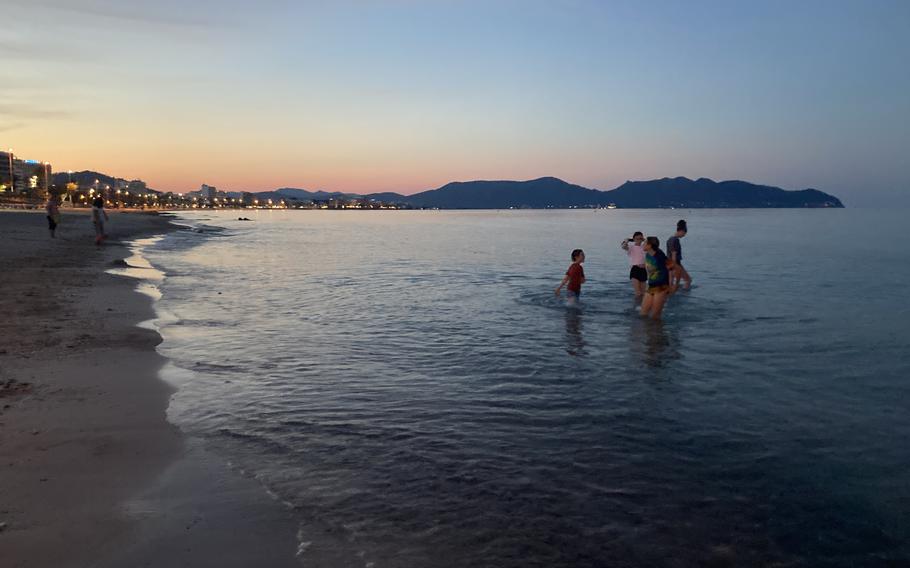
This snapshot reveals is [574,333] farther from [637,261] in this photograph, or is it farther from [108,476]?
[108,476]

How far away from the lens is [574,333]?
1509 centimetres

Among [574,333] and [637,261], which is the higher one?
[637,261]

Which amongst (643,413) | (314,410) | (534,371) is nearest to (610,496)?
(643,413)

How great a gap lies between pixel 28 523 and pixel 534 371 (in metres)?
8.21

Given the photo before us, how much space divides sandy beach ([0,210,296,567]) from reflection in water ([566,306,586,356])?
8174 mm

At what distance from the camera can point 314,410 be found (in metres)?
8.77

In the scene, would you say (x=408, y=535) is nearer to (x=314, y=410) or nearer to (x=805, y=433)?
(x=314, y=410)

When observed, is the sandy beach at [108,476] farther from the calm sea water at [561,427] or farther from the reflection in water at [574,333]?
the reflection in water at [574,333]

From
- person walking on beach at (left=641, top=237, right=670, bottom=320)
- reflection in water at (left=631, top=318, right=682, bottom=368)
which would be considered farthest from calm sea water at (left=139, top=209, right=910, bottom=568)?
person walking on beach at (left=641, top=237, right=670, bottom=320)

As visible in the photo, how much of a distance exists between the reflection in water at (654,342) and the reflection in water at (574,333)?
1.25 meters

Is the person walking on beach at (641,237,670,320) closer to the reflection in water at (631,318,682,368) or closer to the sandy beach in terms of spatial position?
the reflection in water at (631,318,682,368)

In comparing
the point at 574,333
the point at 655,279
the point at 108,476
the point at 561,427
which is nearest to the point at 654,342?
the point at 574,333

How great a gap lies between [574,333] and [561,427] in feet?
23.2

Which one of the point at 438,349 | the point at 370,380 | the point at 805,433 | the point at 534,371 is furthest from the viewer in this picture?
the point at 438,349
